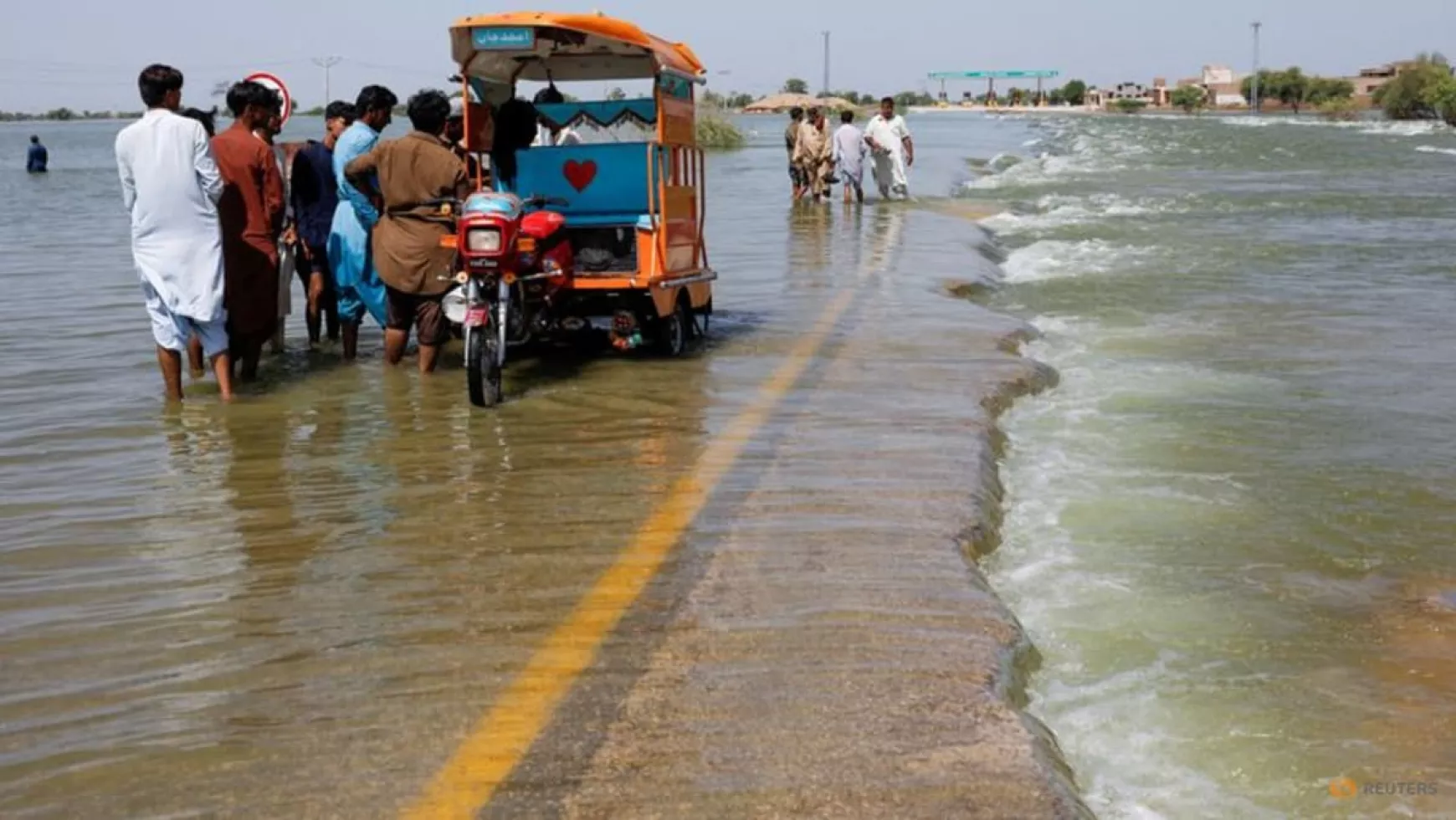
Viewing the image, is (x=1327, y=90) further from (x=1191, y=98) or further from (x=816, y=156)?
(x=816, y=156)

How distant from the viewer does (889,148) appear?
23.1m

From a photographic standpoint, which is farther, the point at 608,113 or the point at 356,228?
the point at 608,113

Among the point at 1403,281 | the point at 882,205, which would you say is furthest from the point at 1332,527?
the point at 882,205

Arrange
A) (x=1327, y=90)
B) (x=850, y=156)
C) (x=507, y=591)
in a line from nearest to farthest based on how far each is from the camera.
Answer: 1. (x=507, y=591)
2. (x=850, y=156)
3. (x=1327, y=90)

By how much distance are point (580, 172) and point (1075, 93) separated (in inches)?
7686

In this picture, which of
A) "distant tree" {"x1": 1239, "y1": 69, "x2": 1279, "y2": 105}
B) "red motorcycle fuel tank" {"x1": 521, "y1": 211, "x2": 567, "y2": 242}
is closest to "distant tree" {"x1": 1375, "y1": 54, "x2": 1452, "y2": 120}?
"distant tree" {"x1": 1239, "y1": 69, "x2": 1279, "y2": 105}

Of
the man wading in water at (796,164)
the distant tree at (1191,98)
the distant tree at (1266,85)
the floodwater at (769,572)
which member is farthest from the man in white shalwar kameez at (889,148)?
the distant tree at (1191,98)

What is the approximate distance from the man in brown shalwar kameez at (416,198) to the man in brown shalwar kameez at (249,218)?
0.47m

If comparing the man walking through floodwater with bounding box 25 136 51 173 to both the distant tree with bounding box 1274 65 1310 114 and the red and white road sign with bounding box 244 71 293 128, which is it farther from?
the distant tree with bounding box 1274 65 1310 114

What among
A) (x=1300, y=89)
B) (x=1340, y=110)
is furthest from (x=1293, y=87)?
(x=1340, y=110)

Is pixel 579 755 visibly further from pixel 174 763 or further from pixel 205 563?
pixel 205 563

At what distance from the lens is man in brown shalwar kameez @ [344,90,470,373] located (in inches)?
320

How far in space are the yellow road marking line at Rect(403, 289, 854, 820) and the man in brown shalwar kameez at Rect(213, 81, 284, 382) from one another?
114 inches

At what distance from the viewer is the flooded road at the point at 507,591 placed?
3.41 metres
